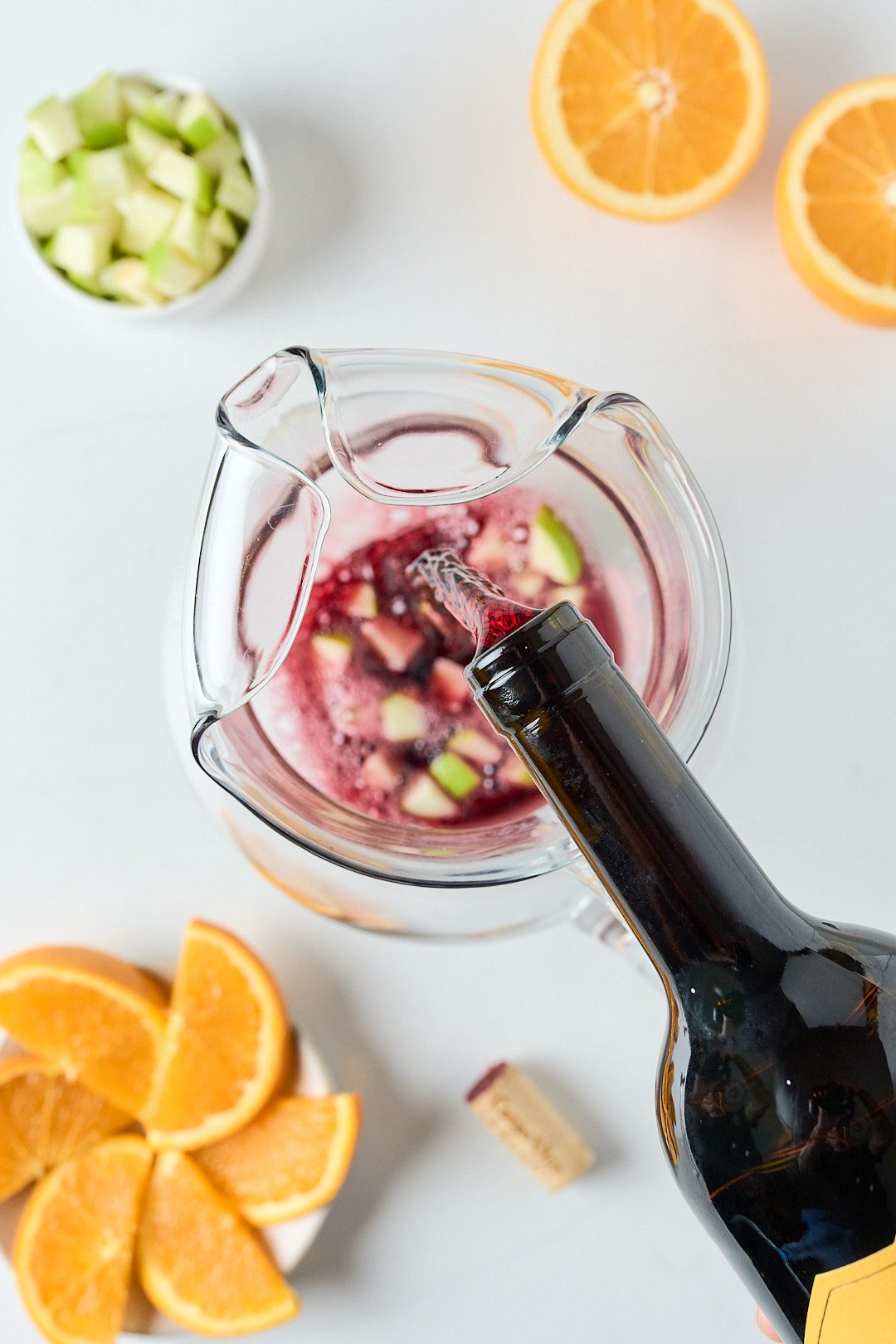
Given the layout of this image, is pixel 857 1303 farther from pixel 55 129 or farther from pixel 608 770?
pixel 55 129

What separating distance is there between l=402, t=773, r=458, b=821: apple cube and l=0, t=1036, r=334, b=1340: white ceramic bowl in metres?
0.27

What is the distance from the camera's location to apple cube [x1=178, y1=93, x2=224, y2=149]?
0.95 m

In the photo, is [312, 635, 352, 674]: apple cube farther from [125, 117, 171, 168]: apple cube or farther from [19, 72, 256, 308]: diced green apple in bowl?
[125, 117, 171, 168]: apple cube

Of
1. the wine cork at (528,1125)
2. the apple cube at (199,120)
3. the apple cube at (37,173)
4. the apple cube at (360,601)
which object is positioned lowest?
the wine cork at (528,1125)

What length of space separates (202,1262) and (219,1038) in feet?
0.69

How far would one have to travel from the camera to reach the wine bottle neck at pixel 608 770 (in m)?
0.48

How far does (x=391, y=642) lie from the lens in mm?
896

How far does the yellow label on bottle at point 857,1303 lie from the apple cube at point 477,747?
44 centimetres

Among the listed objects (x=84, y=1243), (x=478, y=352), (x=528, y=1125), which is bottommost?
(x=528, y=1125)

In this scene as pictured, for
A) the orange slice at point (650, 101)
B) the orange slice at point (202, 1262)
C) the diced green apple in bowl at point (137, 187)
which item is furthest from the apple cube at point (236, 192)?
the orange slice at point (202, 1262)

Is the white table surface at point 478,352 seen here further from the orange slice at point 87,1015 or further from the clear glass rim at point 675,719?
the clear glass rim at point 675,719

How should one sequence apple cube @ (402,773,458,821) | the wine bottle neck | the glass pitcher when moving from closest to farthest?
the wine bottle neck → the glass pitcher → apple cube @ (402,773,458,821)

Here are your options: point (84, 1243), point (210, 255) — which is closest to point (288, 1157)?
point (84, 1243)

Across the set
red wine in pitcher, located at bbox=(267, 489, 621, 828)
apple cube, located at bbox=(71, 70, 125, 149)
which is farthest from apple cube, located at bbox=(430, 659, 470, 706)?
apple cube, located at bbox=(71, 70, 125, 149)
